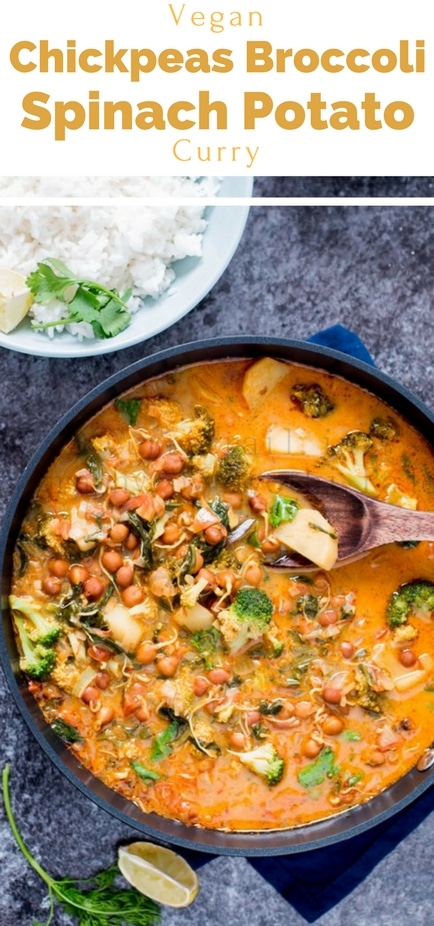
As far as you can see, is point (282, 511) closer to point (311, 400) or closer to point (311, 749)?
point (311, 400)

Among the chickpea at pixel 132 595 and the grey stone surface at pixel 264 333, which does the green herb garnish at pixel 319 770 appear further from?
the chickpea at pixel 132 595

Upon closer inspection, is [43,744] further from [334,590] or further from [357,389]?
[357,389]

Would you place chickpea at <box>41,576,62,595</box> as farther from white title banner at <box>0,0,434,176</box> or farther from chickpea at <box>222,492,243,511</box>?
white title banner at <box>0,0,434,176</box>

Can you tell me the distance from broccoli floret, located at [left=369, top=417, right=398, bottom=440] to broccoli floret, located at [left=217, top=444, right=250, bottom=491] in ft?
1.63

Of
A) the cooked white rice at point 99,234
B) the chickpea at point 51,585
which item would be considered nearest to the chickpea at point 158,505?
the chickpea at point 51,585

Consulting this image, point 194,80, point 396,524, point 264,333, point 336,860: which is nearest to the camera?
point 396,524

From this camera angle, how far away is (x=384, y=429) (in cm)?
364

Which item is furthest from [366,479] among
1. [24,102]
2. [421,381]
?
[24,102]

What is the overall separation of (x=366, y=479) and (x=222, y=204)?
1.17 metres

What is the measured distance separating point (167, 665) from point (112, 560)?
43 centimetres

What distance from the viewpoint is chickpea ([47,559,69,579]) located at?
3574 mm

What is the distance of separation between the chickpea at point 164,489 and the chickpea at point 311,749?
1048mm

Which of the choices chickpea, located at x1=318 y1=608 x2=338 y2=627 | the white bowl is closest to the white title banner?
the white bowl

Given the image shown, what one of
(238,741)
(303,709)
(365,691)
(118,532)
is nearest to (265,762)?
(238,741)
